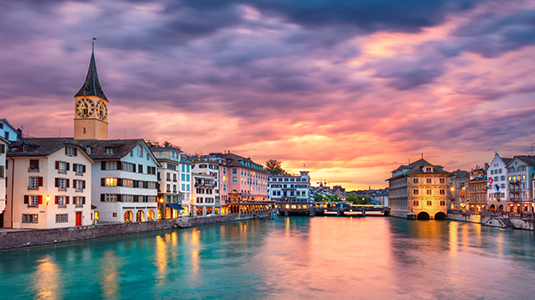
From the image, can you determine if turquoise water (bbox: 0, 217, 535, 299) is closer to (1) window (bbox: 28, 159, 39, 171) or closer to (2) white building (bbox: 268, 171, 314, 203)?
(1) window (bbox: 28, 159, 39, 171)

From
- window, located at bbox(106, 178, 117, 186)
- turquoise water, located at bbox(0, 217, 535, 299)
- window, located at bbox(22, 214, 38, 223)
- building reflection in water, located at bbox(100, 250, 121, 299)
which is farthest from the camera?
window, located at bbox(106, 178, 117, 186)

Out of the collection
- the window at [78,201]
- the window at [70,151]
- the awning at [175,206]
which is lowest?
the awning at [175,206]

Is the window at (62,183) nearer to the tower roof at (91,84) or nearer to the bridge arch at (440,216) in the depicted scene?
the tower roof at (91,84)

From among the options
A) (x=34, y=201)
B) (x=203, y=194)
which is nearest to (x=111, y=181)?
(x=34, y=201)

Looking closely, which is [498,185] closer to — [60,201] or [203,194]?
[203,194]

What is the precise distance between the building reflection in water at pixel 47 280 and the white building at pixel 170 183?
1769 inches

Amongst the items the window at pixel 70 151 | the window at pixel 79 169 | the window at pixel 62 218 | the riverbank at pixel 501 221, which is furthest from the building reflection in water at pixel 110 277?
the riverbank at pixel 501 221

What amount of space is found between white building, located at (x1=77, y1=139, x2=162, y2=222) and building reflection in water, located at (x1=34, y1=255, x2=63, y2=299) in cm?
2754

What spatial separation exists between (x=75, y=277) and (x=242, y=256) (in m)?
Answer: 18.6

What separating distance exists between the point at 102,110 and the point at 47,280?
7676 centimetres

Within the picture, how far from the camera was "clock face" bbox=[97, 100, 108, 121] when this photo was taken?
102m

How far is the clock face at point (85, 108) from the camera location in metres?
101

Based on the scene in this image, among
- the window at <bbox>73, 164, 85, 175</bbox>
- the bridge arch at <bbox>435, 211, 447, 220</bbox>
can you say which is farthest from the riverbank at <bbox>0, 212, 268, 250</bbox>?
the bridge arch at <bbox>435, 211, 447, 220</bbox>

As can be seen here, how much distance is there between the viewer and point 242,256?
47875 mm
